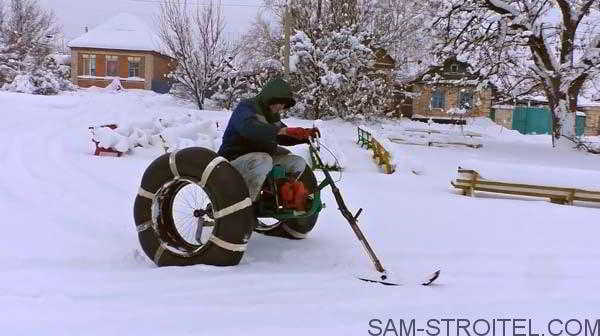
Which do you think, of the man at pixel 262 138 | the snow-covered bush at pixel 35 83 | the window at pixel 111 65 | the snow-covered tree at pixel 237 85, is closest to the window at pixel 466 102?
the snow-covered tree at pixel 237 85

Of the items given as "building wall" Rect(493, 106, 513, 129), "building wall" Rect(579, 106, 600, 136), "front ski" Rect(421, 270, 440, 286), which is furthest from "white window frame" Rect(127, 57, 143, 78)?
"front ski" Rect(421, 270, 440, 286)

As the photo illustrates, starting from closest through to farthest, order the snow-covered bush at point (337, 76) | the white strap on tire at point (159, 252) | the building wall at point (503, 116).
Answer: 1. the white strap on tire at point (159, 252)
2. the snow-covered bush at point (337, 76)
3. the building wall at point (503, 116)

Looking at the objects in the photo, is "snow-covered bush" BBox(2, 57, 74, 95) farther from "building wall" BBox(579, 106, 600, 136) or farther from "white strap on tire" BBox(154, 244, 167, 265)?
"building wall" BBox(579, 106, 600, 136)

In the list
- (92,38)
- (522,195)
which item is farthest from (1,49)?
(522,195)

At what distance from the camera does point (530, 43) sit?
1895 cm

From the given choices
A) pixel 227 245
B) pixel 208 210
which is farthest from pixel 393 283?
pixel 208 210

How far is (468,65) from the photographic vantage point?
2008cm

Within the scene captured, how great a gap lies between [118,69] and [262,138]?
4707 centimetres

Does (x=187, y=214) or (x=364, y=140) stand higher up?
(x=187, y=214)

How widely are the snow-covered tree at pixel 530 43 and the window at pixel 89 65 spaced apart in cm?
3754

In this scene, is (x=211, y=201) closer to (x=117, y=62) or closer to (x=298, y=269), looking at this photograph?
(x=298, y=269)

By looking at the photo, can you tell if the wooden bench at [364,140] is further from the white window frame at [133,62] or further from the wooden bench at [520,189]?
the white window frame at [133,62]

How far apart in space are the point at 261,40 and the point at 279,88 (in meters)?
29.1

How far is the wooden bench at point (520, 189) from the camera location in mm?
9703
